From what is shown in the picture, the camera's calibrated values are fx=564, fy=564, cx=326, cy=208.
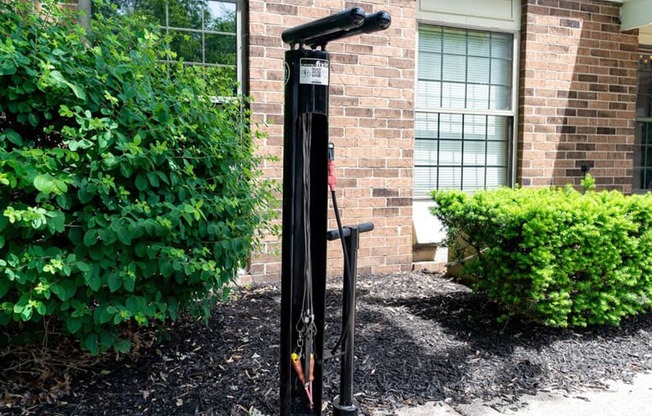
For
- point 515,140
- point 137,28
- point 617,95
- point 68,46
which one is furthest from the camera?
point 617,95

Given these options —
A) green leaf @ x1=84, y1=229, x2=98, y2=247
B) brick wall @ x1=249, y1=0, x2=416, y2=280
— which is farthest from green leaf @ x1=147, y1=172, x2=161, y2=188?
brick wall @ x1=249, y1=0, x2=416, y2=280

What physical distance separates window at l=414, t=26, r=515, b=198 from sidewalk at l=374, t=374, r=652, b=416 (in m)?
3.25

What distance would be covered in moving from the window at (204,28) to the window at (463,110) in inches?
83.0

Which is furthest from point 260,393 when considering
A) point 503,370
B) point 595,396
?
point 595,396

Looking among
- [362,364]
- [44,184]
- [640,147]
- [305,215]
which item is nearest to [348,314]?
[305,215]

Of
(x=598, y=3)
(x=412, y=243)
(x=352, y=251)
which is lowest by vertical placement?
(x=412, y=243)

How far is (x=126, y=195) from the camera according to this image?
278 centimetres

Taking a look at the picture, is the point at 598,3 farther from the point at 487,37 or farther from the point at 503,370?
the point at 503,370

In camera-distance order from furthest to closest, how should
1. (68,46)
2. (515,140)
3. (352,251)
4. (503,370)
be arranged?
(515,140) → (503,370) → (68,46) → (352,251)

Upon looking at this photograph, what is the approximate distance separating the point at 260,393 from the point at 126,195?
4.31ft

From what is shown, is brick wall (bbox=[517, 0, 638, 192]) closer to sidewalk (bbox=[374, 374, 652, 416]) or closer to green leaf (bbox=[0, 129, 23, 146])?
sidewalk (bbox=[374, 374, 652, 416])

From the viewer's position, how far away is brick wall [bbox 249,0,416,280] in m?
5.38

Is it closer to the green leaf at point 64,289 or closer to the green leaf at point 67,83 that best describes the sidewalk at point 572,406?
the green leaf at point 64,289

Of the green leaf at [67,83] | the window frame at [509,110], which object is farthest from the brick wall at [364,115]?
the green leaf at [67,83]
